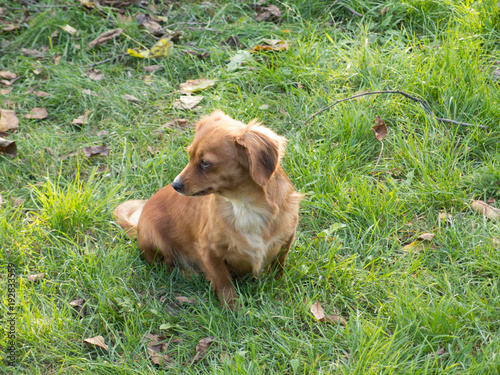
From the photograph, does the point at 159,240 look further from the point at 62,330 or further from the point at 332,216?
the point at 332,216

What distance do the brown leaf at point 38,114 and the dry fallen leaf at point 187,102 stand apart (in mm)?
1031

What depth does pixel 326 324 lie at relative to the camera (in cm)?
256

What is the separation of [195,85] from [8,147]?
4.66 ft

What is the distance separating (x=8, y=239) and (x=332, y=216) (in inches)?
72.7

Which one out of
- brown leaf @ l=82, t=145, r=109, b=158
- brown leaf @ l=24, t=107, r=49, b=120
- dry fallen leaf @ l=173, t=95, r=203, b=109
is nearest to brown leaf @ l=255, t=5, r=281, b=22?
dry fallen leaf @ l=173, t=95, r=203, b=109

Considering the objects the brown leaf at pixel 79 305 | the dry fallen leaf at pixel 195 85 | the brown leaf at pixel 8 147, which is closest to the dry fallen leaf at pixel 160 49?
Result: the dry fallen leaf at pixel 195 85

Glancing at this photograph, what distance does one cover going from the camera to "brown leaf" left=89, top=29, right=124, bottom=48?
465 centimetres

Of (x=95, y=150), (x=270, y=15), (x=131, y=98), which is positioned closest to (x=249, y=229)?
(x=95, y=150)

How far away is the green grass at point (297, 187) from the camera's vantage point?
2.46m

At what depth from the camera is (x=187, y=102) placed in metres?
4.02

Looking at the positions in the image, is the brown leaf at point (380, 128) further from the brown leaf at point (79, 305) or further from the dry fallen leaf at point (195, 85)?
the brown leaf at point (79, 305)

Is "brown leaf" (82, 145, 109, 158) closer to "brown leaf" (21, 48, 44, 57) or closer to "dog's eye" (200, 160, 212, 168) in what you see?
"brown leaf" (21, 48, 44, 57)

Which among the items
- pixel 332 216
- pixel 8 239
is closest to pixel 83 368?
pixel 8 239

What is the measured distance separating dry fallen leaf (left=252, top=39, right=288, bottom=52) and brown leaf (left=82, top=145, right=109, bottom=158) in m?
1.41
